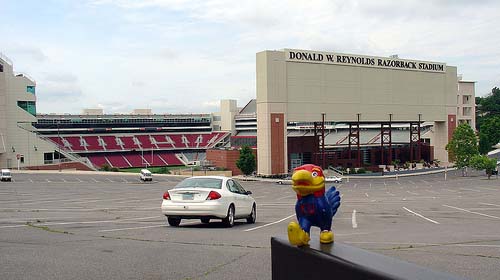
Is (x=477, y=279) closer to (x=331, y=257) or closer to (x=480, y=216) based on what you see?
(x=331, y=257)

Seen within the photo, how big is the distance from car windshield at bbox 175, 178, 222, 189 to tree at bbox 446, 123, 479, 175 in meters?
65.0

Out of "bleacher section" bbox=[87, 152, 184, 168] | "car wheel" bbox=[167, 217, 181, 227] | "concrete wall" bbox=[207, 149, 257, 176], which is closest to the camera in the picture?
"car wheel" bbox=[167, 217, 181, 227]

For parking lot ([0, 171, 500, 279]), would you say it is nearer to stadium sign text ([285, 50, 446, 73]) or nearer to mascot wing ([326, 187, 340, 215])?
mascot wing ([326, 187, 340, 215])

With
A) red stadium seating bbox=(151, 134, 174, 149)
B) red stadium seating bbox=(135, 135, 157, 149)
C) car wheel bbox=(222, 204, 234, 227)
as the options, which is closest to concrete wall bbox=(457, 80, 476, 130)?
red stadium seating bbox=(151, 134, 174, 149)

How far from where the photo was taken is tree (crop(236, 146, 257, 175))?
8325 centimetres

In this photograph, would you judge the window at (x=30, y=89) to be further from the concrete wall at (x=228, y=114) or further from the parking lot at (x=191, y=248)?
the parking lot at (x=191, y=248)

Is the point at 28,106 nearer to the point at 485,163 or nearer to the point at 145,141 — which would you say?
the point at 145,141

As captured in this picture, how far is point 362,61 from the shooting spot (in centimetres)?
8431

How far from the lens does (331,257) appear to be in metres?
4.25

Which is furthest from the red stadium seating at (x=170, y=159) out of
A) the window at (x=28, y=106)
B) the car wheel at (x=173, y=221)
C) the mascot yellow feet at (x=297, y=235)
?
the mascot yellow feet at (x=297, y=235)

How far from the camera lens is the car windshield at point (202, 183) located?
14219 millimetres

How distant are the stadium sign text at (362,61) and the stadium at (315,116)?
141 millimetres

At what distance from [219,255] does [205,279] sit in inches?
69.5

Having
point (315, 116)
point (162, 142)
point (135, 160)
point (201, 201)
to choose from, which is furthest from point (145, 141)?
point (201, 201)
